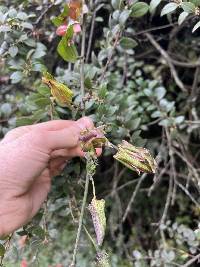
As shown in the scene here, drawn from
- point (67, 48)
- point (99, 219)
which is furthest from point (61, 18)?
point (99, 219)

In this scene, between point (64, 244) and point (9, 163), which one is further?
point (64, 244)

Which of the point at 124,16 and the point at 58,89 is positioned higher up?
the point at 124,16

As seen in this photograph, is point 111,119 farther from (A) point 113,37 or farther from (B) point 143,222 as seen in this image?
(B) point 143,222

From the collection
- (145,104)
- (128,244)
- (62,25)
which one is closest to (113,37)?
(62,25)

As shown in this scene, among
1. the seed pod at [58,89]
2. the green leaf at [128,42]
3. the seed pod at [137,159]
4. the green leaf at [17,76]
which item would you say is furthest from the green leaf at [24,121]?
the seed pod at [137,159]

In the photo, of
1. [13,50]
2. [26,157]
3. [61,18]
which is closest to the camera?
[26,157]

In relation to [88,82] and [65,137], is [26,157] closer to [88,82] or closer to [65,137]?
[65,137]

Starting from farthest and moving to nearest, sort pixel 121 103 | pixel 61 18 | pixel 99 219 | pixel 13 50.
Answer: pixel 121 103 → pixel 13 50 → pixel 61 18 → pixel 99 219

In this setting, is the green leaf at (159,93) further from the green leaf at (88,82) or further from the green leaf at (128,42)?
the green leaf at (88,82)
